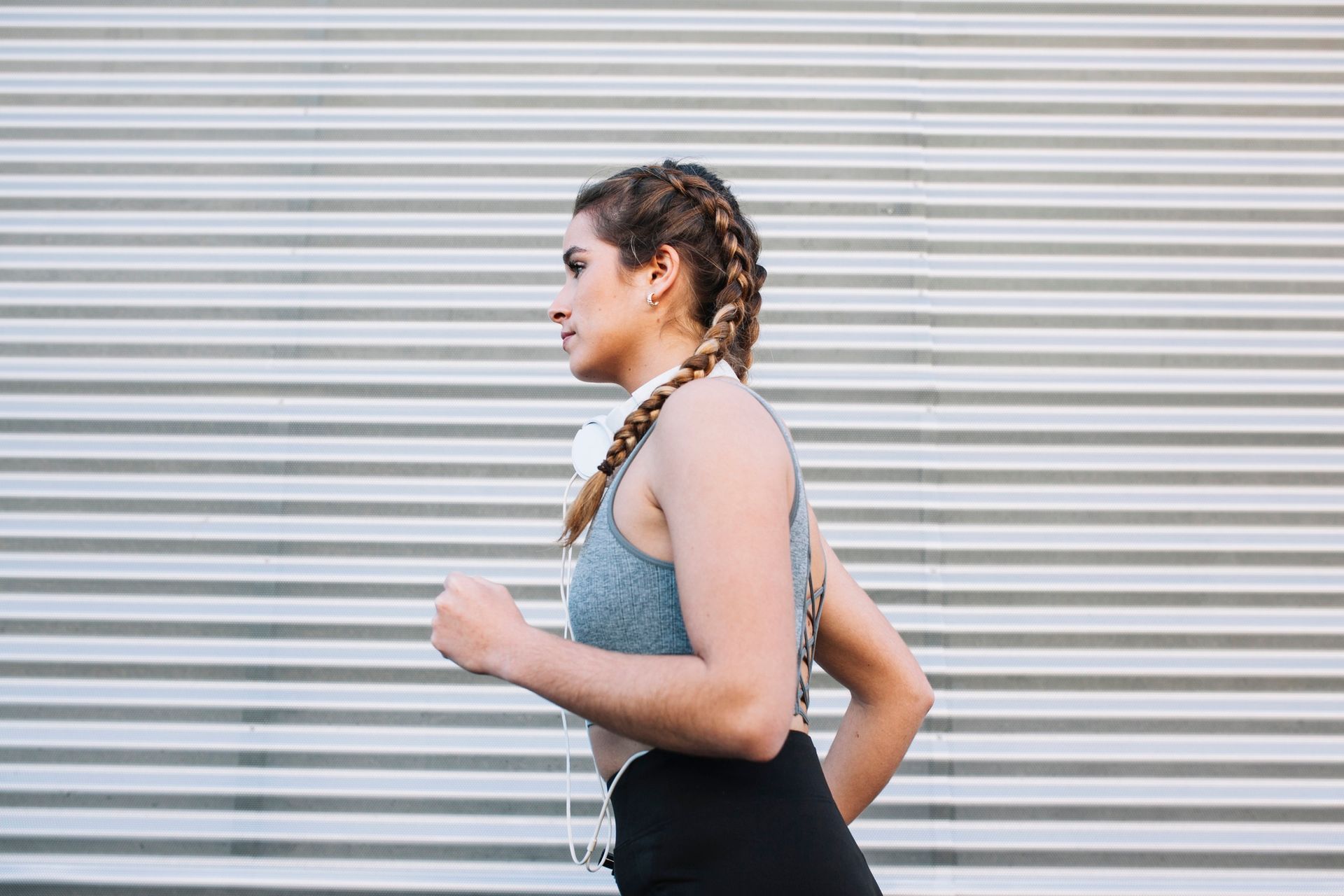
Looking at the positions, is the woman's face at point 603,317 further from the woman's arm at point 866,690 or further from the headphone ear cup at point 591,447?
the woman's arm at point 866,690

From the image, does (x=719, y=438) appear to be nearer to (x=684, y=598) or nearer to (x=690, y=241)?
(x=684, y=598)

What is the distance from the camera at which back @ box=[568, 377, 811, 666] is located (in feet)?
3.85

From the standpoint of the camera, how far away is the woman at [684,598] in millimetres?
1047

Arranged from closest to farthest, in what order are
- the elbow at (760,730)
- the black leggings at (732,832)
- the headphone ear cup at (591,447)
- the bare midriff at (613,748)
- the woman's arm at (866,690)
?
the elbow at (760,730) < the black leggings at (732,832) < the bare midriff at (613,748) < the headphone ear cup at (591,447) < the woman's arm at (866,690)

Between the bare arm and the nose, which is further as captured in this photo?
the nose

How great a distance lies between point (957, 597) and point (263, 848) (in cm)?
185

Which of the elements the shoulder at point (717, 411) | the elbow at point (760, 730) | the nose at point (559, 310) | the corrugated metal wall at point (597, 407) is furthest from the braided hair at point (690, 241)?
the corrugated metal wall at point (597, 407)

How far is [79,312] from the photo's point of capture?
262cm

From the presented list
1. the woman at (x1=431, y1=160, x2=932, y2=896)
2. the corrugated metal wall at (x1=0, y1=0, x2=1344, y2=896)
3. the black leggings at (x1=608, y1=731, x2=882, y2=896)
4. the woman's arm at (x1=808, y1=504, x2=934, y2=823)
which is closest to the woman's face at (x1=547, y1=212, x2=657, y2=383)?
the woman at (x1=431, y1=160, x2=932, y2=896)

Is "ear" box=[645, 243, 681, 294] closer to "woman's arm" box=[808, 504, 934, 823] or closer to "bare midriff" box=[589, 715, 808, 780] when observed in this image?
"woman's arm" box=[808, 504, 934, 823]

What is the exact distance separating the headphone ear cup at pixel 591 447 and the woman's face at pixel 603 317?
0.07m

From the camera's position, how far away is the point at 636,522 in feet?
3.94

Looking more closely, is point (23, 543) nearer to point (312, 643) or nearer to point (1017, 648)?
point (312, 643)

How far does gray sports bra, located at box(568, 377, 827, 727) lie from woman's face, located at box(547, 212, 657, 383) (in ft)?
0.68
